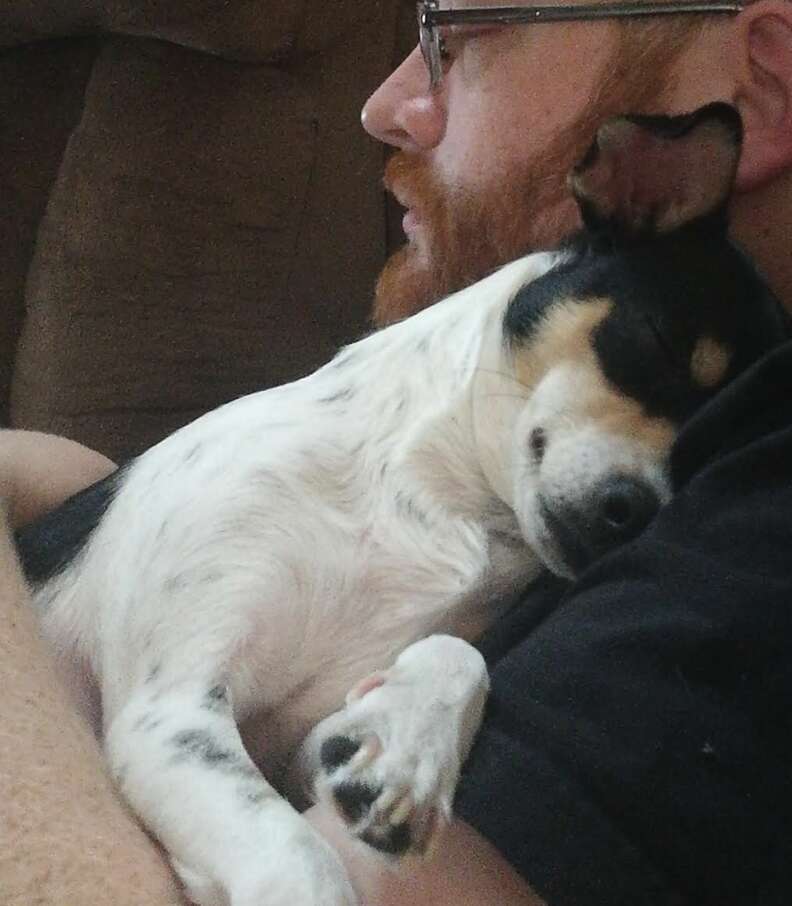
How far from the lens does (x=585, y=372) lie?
1165 mm

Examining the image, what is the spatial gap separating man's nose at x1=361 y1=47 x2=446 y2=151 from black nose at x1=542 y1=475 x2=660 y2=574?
2.30 feet

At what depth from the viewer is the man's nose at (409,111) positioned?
1.58m

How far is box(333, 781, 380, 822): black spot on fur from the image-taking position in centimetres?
82

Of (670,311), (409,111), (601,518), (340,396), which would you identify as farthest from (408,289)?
(601,518)

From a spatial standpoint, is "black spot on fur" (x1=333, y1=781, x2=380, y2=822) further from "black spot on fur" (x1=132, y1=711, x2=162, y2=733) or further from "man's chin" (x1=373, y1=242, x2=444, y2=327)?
"man's chin" (x1=373, y1=242, x2=444, y2=327)

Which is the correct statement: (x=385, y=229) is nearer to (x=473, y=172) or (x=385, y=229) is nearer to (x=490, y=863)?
(x=473, y=172)

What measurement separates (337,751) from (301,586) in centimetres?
24

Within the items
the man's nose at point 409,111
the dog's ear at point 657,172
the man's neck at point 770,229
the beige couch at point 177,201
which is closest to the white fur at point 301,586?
the dog's ear at point 657,172

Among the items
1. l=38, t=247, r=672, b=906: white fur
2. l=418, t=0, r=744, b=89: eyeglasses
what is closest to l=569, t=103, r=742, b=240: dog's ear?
l=38, t=247, r=672, b=906: white fur

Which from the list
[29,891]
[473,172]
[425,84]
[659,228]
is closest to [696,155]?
[659,228]

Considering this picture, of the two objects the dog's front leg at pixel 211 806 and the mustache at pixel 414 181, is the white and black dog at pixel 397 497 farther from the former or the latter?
the mustache at pixel 414 181

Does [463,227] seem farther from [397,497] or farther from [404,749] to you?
[404,749]

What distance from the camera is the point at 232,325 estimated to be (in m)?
2.42

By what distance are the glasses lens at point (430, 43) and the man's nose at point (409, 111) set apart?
0.09 ft
